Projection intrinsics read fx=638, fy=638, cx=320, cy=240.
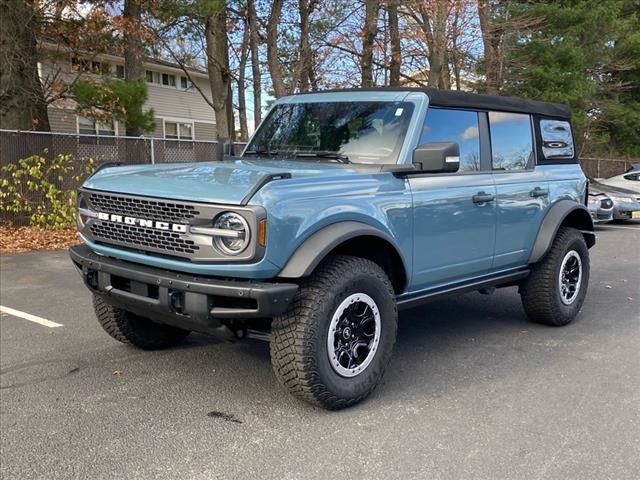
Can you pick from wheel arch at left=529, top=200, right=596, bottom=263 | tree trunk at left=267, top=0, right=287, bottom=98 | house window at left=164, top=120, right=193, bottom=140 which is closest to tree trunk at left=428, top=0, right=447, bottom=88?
tree trunk at left=267, top=0, right=287, bottom=98

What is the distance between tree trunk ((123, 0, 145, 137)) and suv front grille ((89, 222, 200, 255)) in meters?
9.67

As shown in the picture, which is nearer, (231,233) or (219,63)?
(231,233)

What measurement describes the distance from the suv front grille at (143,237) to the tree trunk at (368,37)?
14732mm

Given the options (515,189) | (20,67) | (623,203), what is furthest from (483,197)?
(623,203)

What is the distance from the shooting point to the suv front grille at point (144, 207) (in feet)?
11.4

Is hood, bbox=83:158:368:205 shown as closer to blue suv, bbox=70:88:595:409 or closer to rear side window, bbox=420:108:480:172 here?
blue suv, bbox=70:88:595:409

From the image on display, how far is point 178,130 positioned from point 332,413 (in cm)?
2755

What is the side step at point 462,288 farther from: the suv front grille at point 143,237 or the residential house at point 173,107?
the residential house at point 173,107

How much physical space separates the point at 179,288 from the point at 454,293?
213 cm

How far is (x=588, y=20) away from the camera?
71.9 feet

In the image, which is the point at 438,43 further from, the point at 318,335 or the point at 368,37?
the point at 318,335

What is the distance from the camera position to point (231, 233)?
131 inches

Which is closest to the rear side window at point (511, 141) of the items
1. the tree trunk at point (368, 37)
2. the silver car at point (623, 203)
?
the silver car at point (623, 203)

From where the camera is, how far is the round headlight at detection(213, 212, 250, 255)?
10.9 ft
